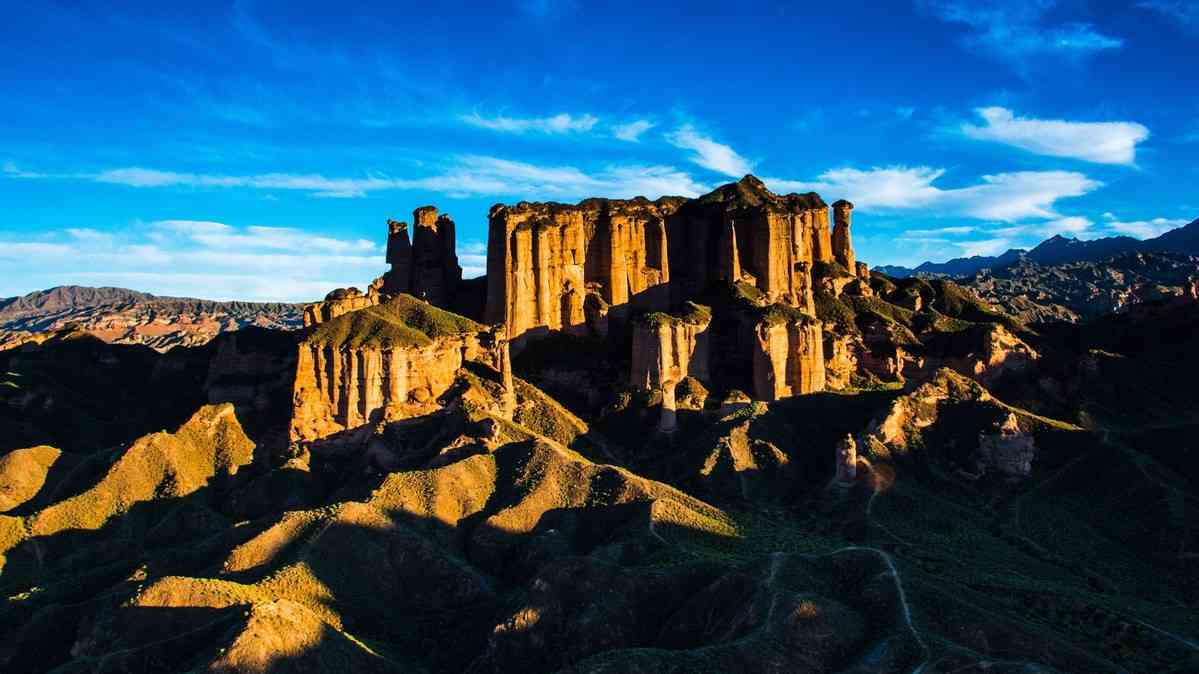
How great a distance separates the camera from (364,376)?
3265 inches

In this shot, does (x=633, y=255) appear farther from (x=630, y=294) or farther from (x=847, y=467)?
(x=847, y=467)

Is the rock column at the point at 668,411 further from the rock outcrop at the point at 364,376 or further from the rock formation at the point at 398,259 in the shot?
the rock formation at the point at 398,259

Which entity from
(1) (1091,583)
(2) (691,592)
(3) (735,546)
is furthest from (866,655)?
(1) (1091,583)

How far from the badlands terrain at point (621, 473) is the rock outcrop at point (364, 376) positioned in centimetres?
34

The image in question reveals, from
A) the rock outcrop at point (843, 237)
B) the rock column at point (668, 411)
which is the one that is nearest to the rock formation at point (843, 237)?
the rock outcrop at point (843, 237)

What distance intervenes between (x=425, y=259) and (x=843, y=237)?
5427 cm

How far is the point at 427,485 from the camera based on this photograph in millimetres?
69750

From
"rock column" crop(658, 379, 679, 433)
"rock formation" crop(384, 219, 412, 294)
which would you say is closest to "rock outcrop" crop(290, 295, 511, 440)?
"rock column" crop(658, 379, 679, 433)

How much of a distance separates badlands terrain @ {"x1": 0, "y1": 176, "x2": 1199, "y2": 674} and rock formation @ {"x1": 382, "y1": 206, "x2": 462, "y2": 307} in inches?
15.0

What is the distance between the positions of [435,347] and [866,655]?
51.8 meters

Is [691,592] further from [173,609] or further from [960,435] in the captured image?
[960,435]

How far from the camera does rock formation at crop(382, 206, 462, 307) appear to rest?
367 ft

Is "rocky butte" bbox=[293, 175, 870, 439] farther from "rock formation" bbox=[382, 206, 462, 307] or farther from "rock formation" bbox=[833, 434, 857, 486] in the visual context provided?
"rock formation" bbox=[833, 434, 857, 486]

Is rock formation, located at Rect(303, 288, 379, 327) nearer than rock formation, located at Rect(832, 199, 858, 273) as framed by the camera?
Yes
